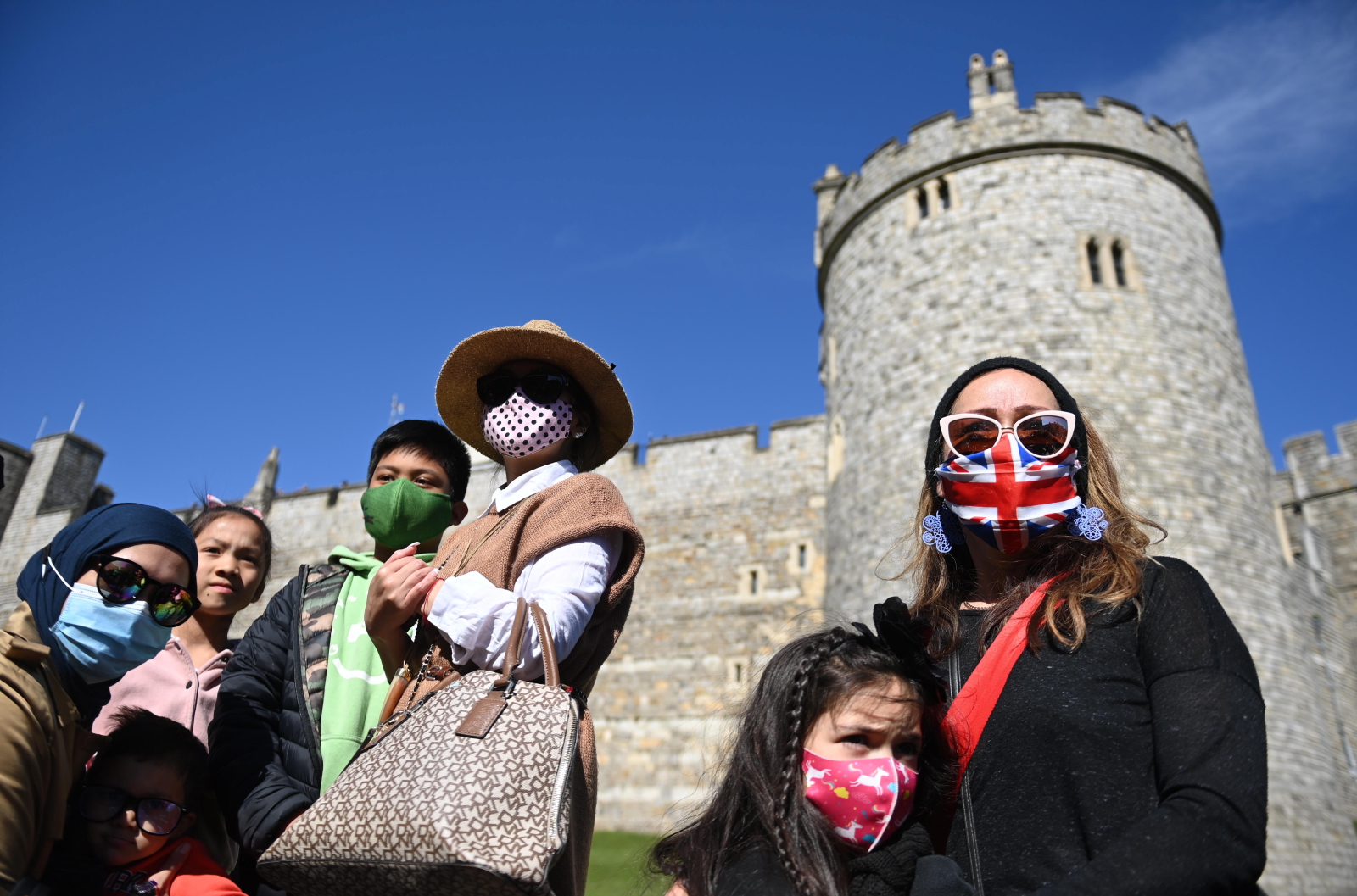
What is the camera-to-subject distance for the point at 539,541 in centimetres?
206

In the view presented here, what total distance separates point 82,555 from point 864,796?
1.78 meters

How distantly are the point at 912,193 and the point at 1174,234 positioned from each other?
3.14 metres

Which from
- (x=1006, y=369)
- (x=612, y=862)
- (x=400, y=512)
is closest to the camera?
(x=1006, y=369)

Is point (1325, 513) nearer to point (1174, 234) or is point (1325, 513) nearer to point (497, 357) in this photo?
point (1174, 234)

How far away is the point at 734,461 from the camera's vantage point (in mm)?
15445

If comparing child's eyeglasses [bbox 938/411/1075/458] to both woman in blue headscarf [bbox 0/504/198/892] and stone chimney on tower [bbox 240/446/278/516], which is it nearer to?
woman in blue headscarf [bbox 0/504/198/892]

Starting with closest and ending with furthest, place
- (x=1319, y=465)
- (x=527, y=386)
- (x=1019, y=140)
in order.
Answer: (x=527, y=386)
(x=1019, y=140)
(x=1319, y=465)

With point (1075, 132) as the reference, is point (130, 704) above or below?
below

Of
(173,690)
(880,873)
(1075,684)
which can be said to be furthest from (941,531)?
(173,690)

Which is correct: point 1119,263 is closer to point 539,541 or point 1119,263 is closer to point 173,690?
point 539,541

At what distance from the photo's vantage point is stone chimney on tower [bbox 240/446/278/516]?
65.4ft

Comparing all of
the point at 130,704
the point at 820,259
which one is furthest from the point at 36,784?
the point at 820,259

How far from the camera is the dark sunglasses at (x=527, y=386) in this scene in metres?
2.40

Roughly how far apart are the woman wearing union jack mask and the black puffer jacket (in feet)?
4.73
